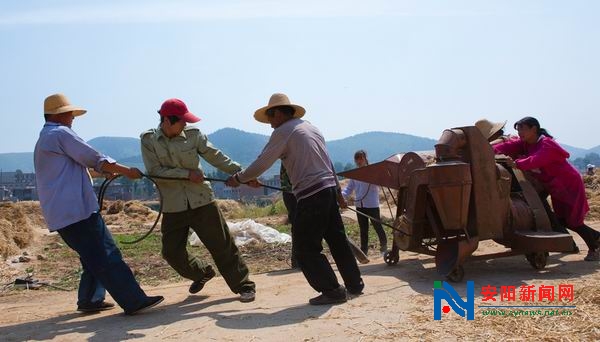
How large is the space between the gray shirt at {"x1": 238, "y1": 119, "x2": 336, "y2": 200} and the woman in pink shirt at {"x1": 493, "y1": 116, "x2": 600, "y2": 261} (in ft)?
9.20

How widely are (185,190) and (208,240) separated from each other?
523 mm

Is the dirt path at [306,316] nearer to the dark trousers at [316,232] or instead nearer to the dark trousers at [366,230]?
the dark trousers at [316,232]

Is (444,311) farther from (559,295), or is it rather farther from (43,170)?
(43,170)

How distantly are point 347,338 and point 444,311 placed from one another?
0.99 metres

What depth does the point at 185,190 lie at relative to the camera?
5.78 meters

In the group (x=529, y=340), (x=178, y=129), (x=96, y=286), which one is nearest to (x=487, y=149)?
(x=529, y=340)

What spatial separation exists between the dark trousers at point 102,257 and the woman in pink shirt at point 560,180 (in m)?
4.46

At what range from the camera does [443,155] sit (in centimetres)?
638

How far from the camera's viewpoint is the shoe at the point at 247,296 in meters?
5.88

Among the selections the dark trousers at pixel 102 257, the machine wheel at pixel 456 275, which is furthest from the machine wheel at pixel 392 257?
the dark trousers at pixel 102 257

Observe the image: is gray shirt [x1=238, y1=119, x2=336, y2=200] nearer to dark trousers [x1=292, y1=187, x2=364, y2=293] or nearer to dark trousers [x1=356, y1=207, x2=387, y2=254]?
dark trousers [x1=292, y1=187, x2=364, y2=293]

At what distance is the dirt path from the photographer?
447cm

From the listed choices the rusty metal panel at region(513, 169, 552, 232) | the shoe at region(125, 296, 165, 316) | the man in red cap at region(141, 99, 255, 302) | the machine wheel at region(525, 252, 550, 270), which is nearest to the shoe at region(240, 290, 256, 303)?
the man in red cap at region(141, 99, 255, 302)

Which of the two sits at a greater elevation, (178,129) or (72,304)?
(178,129)
